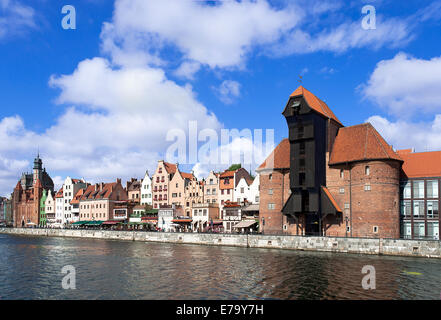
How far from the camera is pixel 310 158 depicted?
59.6 meters

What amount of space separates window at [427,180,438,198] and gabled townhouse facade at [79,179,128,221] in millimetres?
77854

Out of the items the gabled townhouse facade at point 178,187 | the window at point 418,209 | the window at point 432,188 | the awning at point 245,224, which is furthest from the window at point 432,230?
the gabled townhouse facade at point 178,187

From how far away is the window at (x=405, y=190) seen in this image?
58506 mm

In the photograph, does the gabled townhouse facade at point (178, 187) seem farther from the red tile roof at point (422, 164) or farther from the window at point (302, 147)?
the red tile roof at point (422, 164)

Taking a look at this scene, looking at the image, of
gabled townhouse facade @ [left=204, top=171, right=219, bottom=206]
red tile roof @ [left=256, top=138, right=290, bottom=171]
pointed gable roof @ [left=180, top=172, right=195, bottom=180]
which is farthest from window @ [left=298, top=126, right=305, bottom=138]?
pointed gable roof @ [left=180, top=172, right=195, bottom=180]

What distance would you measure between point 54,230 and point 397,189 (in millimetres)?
86017

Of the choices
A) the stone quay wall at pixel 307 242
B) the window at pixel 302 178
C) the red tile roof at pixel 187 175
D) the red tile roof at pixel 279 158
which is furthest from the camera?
the red tile roof at pixel 187 175

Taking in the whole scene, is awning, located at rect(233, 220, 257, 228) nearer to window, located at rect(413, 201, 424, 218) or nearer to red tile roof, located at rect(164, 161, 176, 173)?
window, located at rect(413, 201, 424, 218)

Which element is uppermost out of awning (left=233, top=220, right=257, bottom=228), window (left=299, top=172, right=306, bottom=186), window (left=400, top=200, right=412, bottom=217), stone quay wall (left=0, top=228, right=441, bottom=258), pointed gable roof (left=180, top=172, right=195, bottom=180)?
pointed gable roof (left=180, top=172, right=195, bottom=180)

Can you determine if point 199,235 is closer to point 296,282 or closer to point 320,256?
point 320,256

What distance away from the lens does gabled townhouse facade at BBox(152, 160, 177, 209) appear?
100 metres

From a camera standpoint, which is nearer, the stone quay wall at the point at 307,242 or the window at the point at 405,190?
the stone quay wall at the point at 307,242

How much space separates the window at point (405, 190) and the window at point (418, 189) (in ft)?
2.69

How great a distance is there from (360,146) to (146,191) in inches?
2493
